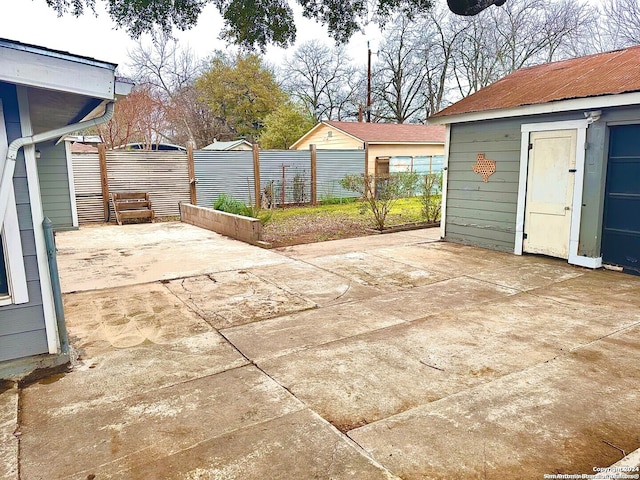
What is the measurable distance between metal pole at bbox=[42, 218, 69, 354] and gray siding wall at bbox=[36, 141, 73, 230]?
7.68m

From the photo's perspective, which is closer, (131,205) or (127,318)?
(127,318)

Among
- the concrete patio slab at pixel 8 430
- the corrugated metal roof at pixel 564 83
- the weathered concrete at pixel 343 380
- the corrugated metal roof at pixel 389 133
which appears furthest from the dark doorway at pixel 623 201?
the corrugated metal roof at pixel 389 133

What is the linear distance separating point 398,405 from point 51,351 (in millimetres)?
2487

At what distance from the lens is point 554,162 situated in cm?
615

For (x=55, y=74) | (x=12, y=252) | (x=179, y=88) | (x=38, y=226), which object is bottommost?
(x=12, y=252)

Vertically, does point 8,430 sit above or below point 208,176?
below

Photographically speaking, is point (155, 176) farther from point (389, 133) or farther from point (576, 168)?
point (389, 133)

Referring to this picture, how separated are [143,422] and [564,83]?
6.83 meters

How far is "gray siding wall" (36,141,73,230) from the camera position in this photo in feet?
31.6

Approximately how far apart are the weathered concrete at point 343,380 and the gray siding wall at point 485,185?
167 cm

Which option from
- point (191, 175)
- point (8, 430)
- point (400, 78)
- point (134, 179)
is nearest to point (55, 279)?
point (8, 430)

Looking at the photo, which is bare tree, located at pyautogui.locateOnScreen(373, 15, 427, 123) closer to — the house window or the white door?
the white door

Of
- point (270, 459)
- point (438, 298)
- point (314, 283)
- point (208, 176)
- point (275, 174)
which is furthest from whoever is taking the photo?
point (275, 174)

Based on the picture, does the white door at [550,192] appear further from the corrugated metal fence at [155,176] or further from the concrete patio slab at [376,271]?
→ the corrugated metal fence at [155,176]
